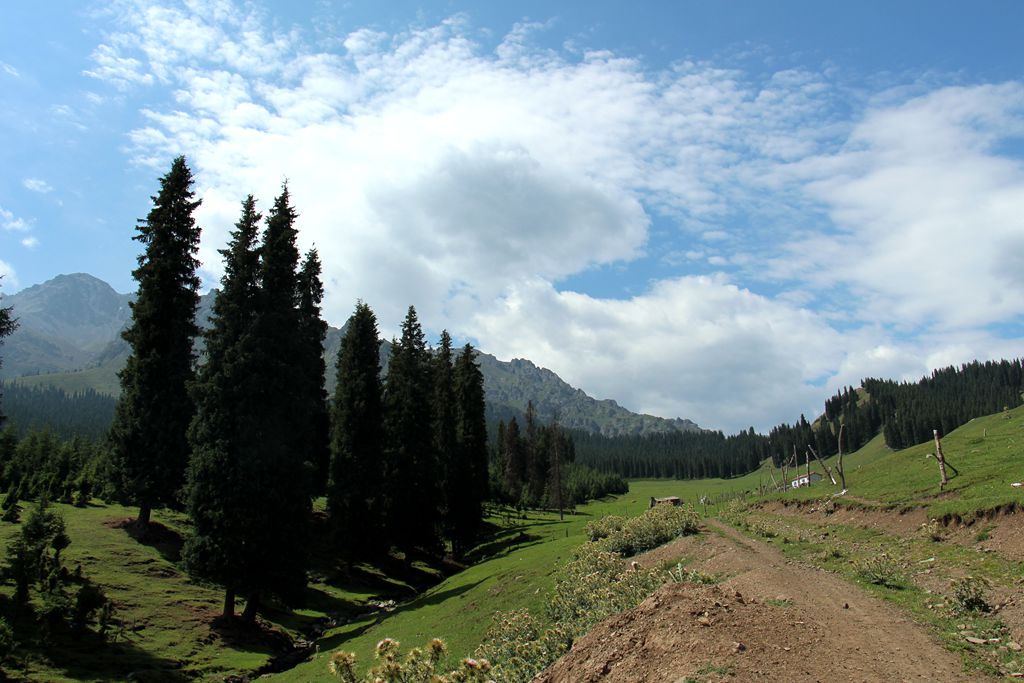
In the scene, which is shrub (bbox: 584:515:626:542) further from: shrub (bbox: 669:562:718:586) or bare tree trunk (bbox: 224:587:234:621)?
bare tree trunk (bbox: 224:587:234:621)

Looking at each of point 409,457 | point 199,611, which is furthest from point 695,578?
point 409,457

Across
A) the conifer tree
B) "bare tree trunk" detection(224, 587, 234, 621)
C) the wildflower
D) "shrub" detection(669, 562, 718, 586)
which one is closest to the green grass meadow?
"bare tree trunk" detection(224, 587, 234, 621)

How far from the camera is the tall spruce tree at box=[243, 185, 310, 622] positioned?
29.0 metres

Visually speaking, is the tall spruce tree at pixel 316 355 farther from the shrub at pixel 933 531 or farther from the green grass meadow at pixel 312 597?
the shrub at pixel 933 531

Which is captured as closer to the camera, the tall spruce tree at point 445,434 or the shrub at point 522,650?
the shrub at point 522,650

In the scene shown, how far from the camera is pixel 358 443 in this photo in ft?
146

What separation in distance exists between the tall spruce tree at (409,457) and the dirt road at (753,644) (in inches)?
1323

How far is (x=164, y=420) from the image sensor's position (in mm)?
34906

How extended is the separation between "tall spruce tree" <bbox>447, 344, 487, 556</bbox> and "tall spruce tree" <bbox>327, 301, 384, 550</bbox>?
368 inches

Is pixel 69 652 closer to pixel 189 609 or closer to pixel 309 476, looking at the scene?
pixel 189 609

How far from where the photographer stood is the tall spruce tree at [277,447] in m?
29.0

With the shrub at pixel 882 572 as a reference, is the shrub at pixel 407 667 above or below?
above

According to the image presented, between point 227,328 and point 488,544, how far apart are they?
3444cm

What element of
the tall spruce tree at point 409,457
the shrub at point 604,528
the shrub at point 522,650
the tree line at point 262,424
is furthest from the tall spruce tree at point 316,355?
the shrub at point 522,650
